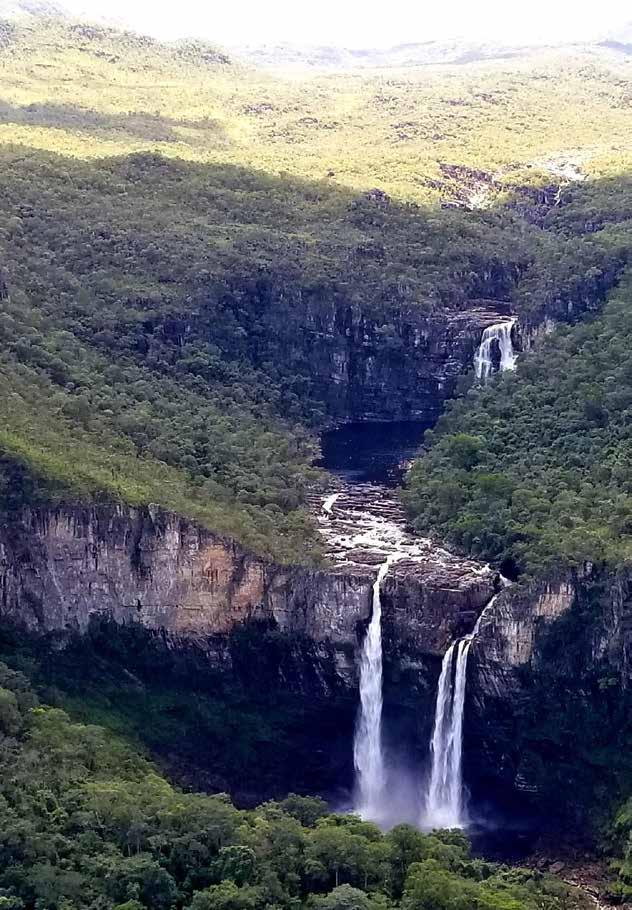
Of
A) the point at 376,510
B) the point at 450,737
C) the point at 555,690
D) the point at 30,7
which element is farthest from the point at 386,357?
the point at 30,7

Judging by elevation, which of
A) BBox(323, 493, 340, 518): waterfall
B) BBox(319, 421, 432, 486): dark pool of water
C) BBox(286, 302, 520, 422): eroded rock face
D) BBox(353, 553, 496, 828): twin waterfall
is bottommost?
BBox(353, 553, 496, 828): twin waterfall

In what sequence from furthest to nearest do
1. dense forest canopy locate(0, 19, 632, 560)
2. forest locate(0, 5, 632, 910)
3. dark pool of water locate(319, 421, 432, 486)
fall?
dark pool of water locate(319, 421, 432, 486) < dense forest canopy locate(0, 19, 632, 560) < forest locate(0, 5, 632, 910)

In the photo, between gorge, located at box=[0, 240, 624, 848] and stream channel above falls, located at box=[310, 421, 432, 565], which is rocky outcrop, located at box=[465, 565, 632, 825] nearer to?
gorge, located at box=[0, 240, 624, 848]

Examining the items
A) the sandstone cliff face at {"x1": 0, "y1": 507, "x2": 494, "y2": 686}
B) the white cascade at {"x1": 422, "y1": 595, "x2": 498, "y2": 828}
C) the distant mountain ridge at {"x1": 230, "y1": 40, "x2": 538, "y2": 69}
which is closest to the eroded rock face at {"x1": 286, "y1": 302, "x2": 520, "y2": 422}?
the sandstone cliff face at {"x1": 0, "y1": 507, "x2": 494, "y2": 686}

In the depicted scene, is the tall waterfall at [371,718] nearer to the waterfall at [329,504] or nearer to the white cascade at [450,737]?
the white cascade at [450,737]

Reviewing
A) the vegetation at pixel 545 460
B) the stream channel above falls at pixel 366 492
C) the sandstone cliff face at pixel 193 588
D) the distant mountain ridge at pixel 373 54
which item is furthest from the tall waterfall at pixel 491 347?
the distant mountain ridge at pixel 373 54
